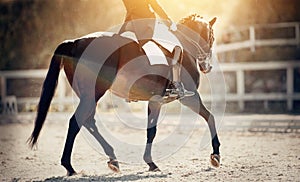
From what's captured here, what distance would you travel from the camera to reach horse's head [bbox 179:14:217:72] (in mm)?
5672

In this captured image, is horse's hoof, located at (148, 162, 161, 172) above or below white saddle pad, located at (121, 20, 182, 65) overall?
below

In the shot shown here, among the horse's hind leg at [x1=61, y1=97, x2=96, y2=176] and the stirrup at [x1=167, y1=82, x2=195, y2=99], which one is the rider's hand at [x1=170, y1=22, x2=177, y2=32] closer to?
the stirrup at [x1=167, y1=82, x2=195, y2=99]

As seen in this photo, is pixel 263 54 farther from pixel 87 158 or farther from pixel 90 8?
pixel 87 158

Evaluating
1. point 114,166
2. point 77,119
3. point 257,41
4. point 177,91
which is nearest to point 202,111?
point 177,91

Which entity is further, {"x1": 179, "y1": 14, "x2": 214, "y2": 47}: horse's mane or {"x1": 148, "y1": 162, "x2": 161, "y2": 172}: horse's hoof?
{"x1": 179, "y1": 14, "x2": 214, "y2": 47}: horse's mane

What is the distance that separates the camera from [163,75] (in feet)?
17.5

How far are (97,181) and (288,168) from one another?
1.78 m

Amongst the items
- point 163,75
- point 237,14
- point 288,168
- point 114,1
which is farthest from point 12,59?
point 288,168

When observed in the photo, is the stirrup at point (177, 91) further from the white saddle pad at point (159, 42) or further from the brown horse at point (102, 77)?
the white saddle pad at point (159, 42)

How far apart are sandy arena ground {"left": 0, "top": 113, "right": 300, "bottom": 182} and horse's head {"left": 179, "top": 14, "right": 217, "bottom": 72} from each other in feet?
3.53

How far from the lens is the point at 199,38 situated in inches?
225

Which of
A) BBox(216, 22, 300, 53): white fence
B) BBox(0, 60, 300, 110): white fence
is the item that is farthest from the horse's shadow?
BBox(216, 22, 300, 53): white fence

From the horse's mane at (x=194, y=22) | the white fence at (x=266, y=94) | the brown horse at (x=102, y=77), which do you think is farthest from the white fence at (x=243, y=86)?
the brown horse at (x=102, y=77)

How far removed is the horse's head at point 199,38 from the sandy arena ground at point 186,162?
1076 mm
